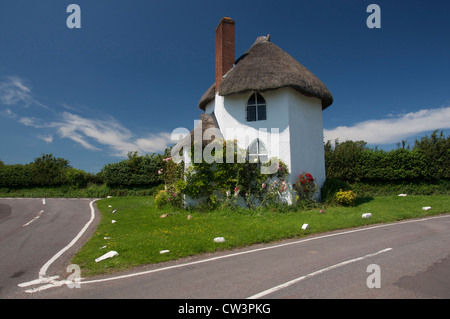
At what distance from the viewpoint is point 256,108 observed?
13672 millimetres

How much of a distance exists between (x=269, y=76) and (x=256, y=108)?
70.6 inches

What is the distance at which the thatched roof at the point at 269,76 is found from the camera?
12.7 meters

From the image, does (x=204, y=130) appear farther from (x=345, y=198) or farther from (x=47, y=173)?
(x=47, y=173)

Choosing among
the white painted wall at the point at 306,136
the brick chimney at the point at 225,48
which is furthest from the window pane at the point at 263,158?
the brick chimney at the point at 225,48

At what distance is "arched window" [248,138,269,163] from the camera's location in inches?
515

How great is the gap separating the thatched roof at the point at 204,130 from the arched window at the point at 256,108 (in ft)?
6.58

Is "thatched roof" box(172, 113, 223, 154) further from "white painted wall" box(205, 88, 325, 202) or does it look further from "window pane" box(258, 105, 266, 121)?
"window pane" box(258, 105, 266, 121)

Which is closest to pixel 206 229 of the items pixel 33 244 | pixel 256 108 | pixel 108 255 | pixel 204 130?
pixel 108 255

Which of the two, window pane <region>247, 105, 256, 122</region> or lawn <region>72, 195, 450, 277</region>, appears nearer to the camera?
lawn <region>72, 195, 450, 277</region>

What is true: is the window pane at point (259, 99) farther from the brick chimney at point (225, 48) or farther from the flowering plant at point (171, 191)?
the flowering plant at point (171, 191)

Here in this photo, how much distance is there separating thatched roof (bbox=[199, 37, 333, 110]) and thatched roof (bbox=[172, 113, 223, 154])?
1984 millimetres

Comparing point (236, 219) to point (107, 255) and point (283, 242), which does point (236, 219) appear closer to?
point (283, 242)

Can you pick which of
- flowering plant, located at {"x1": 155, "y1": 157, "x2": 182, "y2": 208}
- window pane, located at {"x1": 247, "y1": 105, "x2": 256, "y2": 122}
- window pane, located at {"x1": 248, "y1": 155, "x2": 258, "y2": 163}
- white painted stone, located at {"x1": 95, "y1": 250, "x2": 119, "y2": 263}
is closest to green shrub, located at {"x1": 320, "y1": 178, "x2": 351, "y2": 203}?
window pane, located at {"x1": 248, "y1": 155, "x2": 258, "y2": 163}

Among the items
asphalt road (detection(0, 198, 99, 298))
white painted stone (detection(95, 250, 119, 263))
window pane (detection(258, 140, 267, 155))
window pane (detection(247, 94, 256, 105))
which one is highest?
window pane (detection(247, 94, 256, 105))
